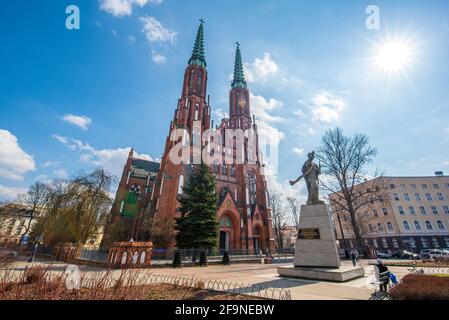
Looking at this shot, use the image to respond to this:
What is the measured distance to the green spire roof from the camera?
142ft

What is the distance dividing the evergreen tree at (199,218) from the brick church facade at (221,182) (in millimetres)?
3128

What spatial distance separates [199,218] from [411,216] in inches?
1492

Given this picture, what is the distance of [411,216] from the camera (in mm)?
34438

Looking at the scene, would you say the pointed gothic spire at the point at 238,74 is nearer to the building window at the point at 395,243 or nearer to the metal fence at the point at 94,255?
the building window at the point at 395,243

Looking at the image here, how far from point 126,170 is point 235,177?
2166 cm

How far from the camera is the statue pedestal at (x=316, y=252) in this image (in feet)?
24.0

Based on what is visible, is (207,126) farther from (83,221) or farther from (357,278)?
(357,278)

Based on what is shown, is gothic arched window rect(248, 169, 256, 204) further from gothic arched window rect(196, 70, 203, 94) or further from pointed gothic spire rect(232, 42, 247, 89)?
pointed gothic spire rect(232, 42, 247, 89)

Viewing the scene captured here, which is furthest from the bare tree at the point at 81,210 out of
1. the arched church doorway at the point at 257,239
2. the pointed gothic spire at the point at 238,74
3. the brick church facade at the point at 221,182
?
the pointed gothic spire at the point at 238,74

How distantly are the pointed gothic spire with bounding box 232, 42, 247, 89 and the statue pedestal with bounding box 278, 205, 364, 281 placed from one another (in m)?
45.5

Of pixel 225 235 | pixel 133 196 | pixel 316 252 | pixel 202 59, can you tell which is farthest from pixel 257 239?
pixel 202 59

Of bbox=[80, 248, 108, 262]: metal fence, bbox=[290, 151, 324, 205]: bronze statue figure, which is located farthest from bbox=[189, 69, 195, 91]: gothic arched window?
bbox=[290, 151, 324, 205]: bronze statue figure

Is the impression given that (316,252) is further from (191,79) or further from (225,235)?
(191,79)

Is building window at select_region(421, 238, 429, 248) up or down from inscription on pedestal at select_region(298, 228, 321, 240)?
up
